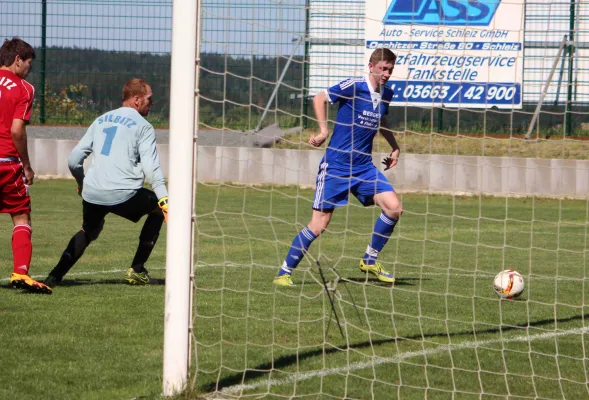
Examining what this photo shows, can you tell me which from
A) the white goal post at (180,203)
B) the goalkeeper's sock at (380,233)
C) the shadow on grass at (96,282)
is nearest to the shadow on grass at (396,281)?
the goalkeeper's sock at (380,233)

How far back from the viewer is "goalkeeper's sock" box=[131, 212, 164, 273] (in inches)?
313

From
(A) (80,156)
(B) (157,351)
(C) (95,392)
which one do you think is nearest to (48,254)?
(A) (80,156)

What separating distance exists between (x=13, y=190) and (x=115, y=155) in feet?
2.65

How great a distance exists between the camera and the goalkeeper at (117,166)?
752 centimetres

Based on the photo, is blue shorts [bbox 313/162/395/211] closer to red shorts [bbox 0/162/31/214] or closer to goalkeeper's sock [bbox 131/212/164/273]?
goalkeeper's sock [bbox 131/212/164/273]

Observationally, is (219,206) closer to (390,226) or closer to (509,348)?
(390,226)

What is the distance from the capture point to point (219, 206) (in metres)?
15.2

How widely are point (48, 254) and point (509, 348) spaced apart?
213 inches

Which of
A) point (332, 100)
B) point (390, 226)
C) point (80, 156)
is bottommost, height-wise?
point (390, 226)

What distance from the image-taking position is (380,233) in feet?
27.1

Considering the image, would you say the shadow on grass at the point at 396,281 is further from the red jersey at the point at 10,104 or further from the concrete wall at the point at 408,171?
the concrete wall at the point at 408,171

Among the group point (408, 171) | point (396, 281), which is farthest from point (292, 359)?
point (408, 171)

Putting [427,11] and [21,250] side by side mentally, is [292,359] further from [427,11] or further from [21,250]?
[427,11]

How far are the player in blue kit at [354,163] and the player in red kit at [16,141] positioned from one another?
194 centimetres
